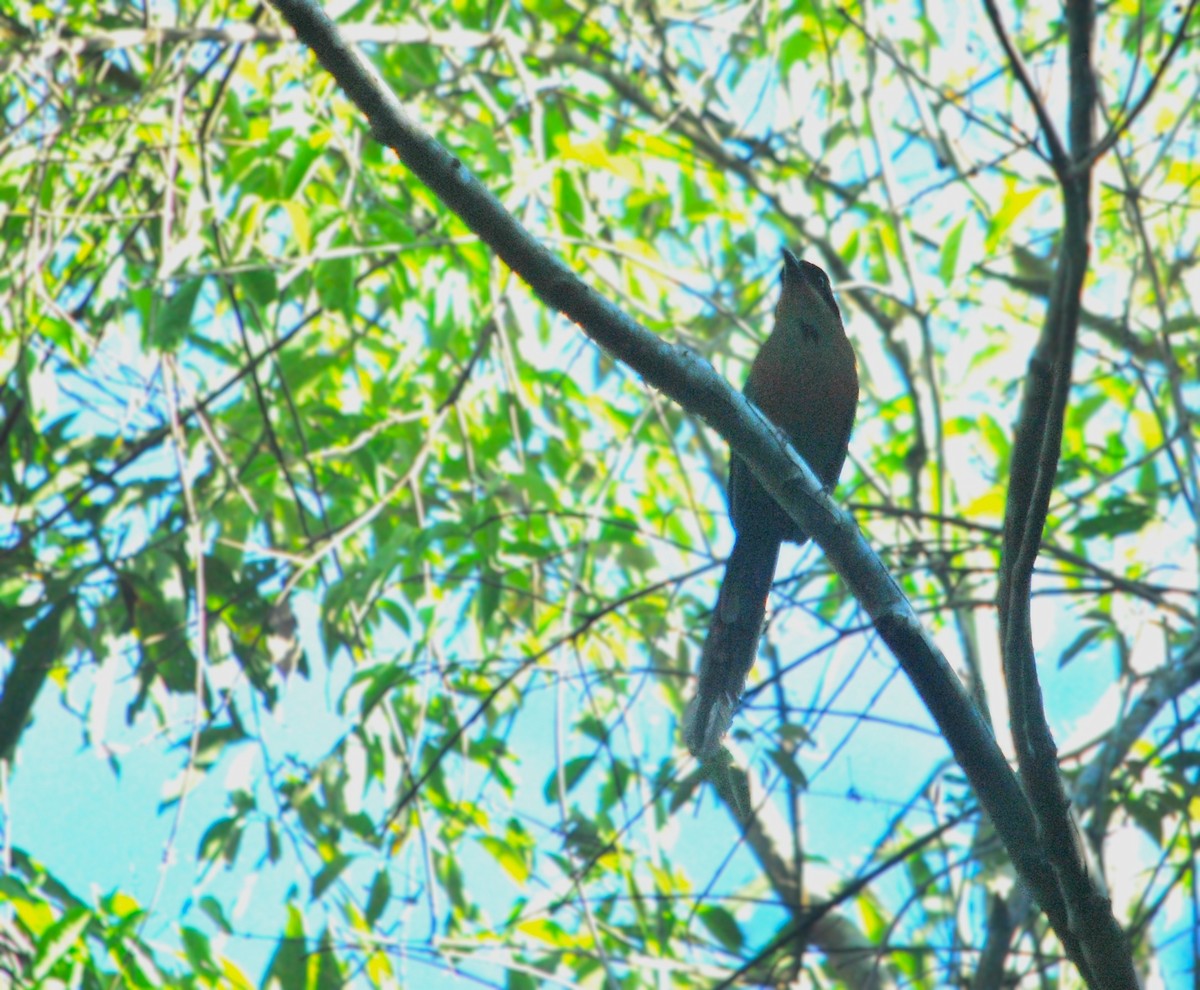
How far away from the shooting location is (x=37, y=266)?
3797 millimetres

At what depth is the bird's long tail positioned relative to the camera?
107 inches

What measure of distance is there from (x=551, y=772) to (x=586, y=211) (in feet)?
6.68

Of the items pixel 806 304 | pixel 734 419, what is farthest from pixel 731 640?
pixel 806 304

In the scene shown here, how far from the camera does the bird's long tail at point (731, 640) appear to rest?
271 cm

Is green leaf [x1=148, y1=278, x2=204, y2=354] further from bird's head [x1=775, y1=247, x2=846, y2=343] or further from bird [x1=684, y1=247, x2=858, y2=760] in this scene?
bird's head [x1=775, y1=247, x2=846, y2=343]

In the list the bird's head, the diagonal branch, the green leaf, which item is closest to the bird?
the bird's head

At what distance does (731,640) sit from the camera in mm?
3127

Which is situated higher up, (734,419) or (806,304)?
(806,304)

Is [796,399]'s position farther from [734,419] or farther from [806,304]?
[734,419]

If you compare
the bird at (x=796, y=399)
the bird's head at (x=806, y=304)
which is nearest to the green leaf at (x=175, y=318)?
the bird at (x=796, y=399)

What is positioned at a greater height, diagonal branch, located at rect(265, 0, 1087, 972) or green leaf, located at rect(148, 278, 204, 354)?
green leaf, located at rect(148, 278, 204, 354)

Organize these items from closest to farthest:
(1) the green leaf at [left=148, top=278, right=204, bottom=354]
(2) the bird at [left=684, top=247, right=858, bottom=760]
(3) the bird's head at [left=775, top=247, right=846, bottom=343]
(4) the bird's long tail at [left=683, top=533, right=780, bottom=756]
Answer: (4) the bird's long tail at [left=683, top=533, right=780, bottom=756] < (1) the green leaf at [left=148, top=278, right=204, bottom=354] < (2) the bird at [left=684, top=247, right=858, bottom=760] < (3) the bird's head at [left=775, top=247, right=846, bottom=343]

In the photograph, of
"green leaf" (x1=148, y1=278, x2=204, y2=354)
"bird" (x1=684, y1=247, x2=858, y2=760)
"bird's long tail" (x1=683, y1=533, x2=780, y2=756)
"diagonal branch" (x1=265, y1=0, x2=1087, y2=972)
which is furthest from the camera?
"bird" (x1=684, y1=247, x2=858, y2=760)

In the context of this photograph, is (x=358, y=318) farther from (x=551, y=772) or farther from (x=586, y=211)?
(x=551, y=772)
